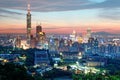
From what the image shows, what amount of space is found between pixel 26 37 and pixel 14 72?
62.9 metres

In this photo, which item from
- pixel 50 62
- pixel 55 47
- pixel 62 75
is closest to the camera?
pixel 62 75

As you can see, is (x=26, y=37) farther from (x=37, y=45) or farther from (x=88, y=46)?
(x=88, y=46)

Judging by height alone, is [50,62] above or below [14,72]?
below

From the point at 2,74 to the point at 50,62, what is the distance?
3349cm

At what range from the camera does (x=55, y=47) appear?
265 ft

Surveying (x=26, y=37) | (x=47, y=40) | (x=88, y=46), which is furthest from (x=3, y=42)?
(x=88, y=46)

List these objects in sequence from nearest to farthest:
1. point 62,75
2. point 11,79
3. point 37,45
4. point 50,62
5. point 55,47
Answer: point 11,79, point 62,75, point 50,62, point 37,45, point 55,47

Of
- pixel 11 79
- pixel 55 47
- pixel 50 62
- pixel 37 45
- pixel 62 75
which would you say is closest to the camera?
pixel 11 79

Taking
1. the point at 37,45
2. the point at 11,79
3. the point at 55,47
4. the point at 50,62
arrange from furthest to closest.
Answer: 1. the point at 55,47
2. the point at 37,45
3. the point at 50,62
4. the point at 11,79

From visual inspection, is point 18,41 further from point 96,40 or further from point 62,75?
point 62,75

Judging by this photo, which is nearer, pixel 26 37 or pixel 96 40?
pixel 26 37

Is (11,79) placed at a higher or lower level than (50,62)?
higher

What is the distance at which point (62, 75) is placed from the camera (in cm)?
3350

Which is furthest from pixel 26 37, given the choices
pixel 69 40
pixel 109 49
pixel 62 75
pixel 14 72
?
pixel 14 72
